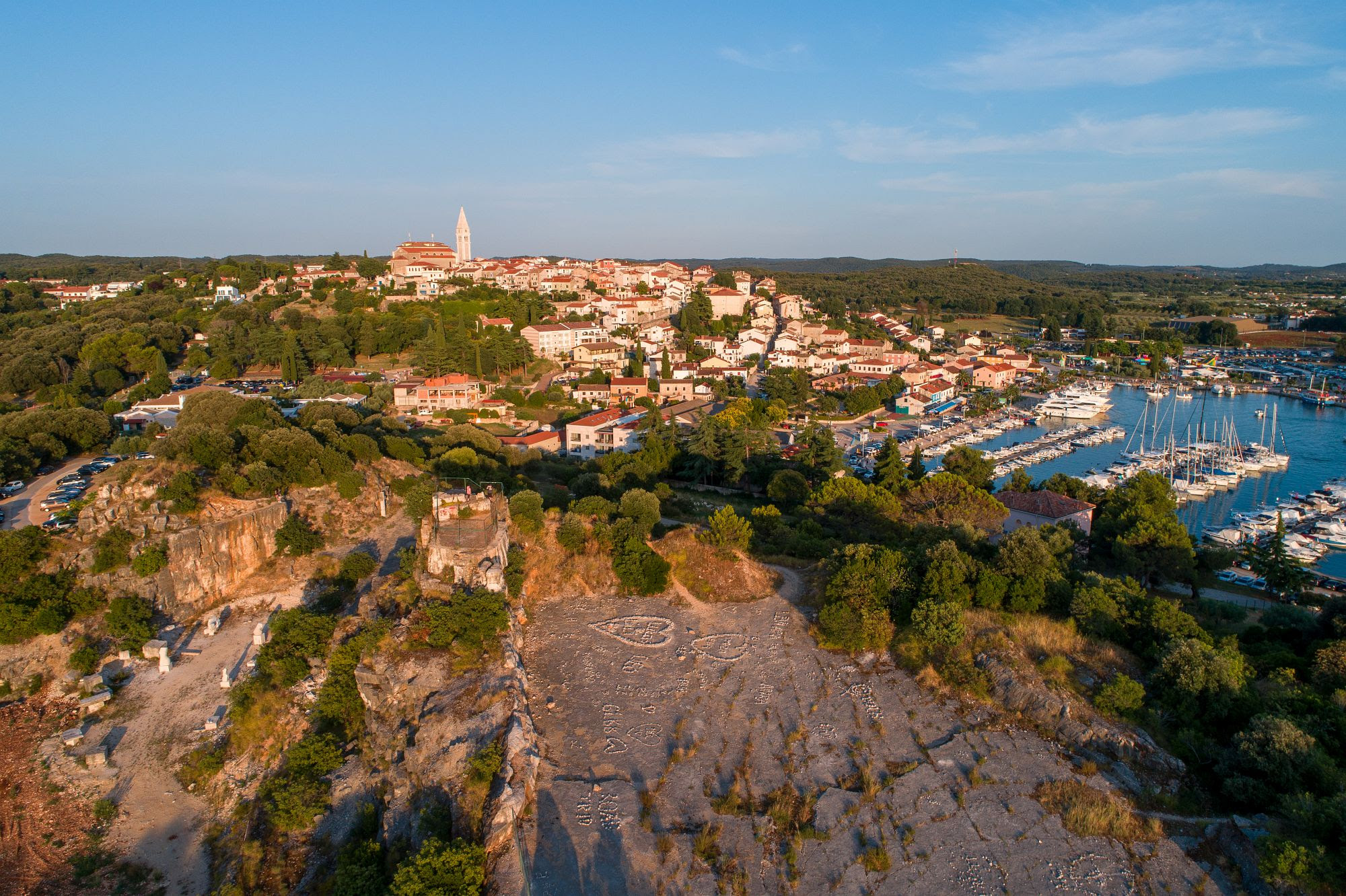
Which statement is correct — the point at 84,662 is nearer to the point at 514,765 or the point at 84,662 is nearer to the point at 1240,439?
the point at 514,765

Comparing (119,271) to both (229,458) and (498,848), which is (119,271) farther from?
(498,848)

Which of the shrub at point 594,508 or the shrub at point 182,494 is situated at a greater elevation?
the shrub at point 182,494

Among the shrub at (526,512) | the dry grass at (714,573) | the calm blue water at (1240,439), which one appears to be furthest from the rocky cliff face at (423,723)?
the calm blue water at (1240,439)

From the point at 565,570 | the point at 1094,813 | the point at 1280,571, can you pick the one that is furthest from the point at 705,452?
the point at 1094,813

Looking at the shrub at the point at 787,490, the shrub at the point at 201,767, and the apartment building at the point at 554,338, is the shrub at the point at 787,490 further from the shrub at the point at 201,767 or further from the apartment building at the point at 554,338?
the apartment building at the point at 554,338

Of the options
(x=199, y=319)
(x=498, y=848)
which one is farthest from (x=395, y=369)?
(x=498, y=848)

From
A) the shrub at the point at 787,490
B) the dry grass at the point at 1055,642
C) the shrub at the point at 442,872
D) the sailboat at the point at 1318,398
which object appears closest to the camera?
the shrub at the point at 442,872
